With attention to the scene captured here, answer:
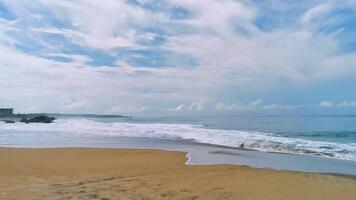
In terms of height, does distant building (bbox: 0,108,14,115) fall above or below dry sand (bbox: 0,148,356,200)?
above

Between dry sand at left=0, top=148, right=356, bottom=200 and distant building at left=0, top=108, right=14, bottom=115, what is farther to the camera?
distant building at left=0, top=108, right=14, bottom=115

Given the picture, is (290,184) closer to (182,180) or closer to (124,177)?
(182,180)

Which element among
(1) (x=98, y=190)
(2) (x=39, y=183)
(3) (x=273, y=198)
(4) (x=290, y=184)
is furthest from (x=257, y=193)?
(2) (x=39, y=183)

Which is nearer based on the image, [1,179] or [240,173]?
[1,179]

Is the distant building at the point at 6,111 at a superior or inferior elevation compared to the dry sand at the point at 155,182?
superior

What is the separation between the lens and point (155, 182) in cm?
908

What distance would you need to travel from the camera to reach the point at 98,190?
25.8ft

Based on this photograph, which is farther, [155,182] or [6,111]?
[6,111]

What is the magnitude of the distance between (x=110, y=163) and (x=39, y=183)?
15.3ft

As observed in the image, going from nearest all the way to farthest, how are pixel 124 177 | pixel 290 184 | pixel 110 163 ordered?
pixel 290 184
pixel 124 177
pixel 110 163

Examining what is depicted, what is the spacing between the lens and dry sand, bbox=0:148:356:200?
300 inches

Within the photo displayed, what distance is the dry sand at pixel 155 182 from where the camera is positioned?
7621 mm

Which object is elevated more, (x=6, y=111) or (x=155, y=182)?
(x=6, y=111)

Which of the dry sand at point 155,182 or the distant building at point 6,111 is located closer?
the dry sand at point 155,182
